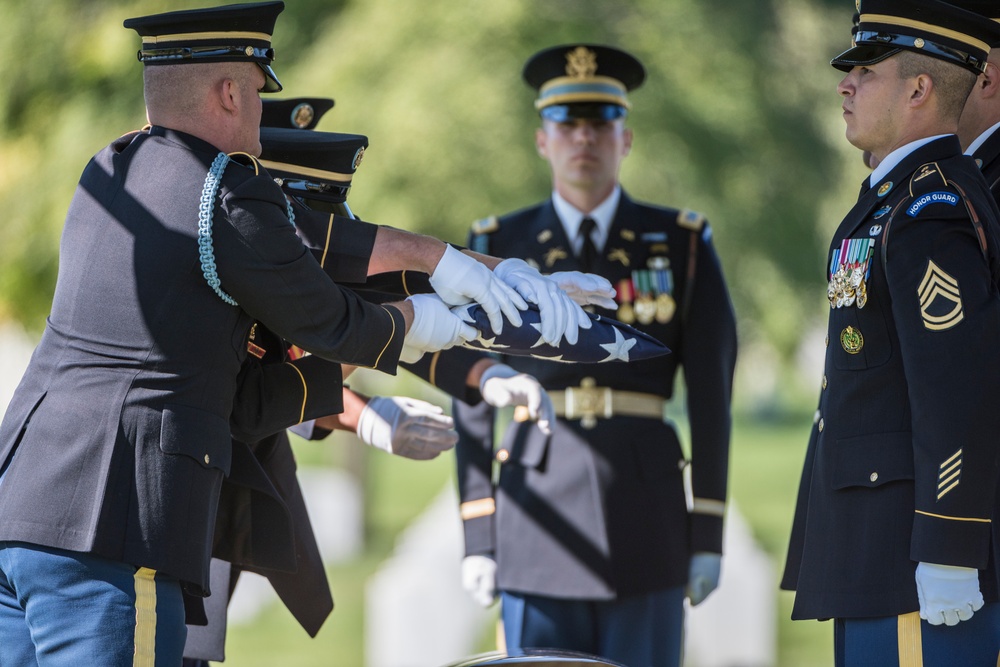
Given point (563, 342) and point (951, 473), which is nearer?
point (951, 473)

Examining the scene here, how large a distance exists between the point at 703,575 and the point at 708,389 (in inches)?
21.4

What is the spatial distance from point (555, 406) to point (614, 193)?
0.71m

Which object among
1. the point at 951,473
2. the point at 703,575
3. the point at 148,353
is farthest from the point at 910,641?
the point at 148,353

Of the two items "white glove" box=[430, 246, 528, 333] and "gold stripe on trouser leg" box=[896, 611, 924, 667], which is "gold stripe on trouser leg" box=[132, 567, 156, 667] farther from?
"gold stripe on trouser leg" box=[896, 611, 924, 667]

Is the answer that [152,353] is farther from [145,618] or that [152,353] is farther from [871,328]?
[871,328]

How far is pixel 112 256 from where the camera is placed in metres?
2.63

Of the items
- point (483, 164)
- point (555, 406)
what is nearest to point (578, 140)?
point (555, 406)

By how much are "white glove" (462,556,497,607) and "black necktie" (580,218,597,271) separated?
93 centimetres

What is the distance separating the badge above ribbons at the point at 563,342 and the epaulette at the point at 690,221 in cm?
108

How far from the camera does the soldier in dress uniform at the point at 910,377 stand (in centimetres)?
262

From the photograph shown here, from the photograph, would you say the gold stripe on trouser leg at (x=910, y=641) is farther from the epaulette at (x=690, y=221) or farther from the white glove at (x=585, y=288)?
the epaulette at (x=690, y=221)

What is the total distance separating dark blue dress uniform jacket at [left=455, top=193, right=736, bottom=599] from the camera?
390 cm

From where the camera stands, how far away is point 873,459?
110 inches

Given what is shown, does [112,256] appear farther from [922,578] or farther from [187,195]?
[922,578]
